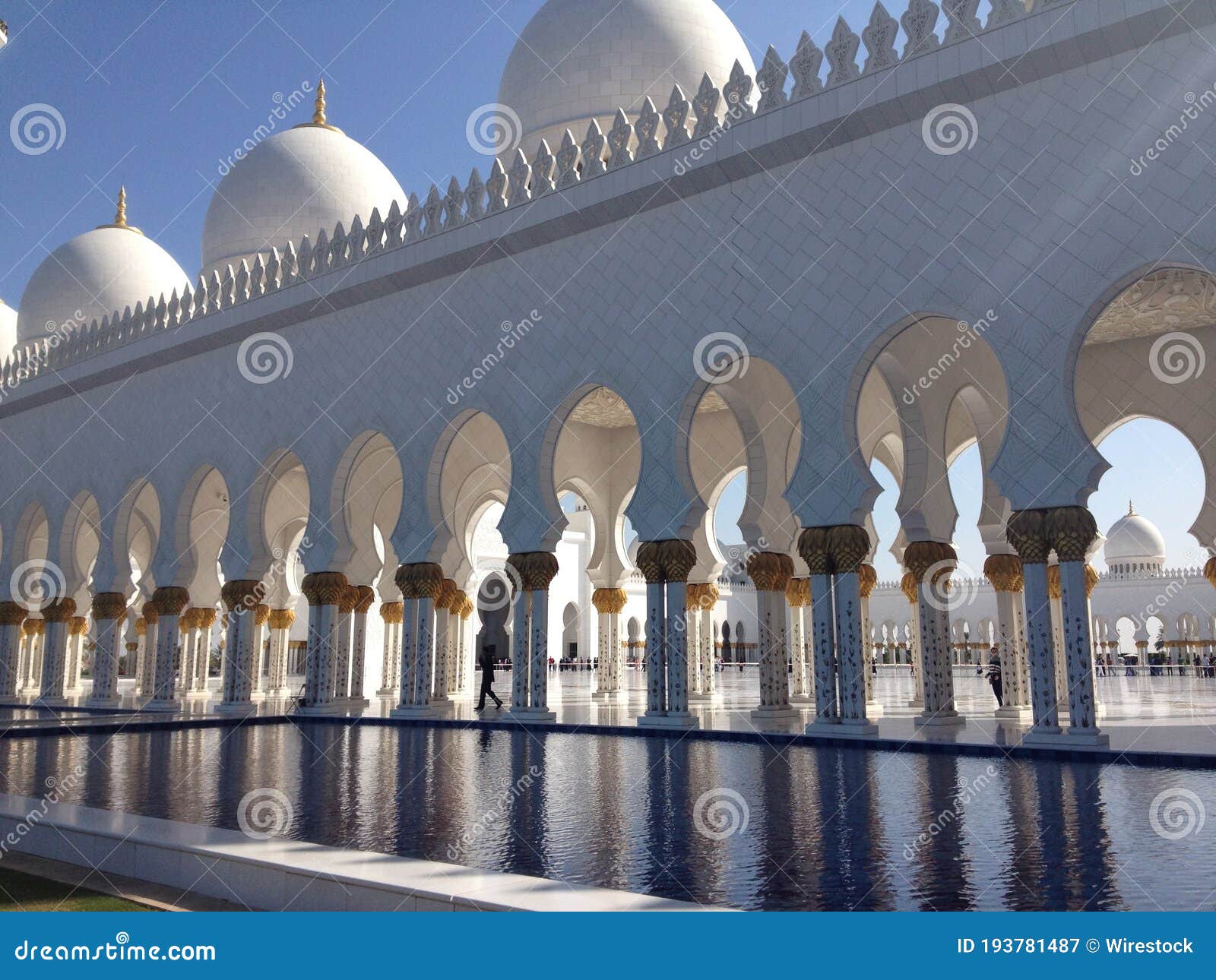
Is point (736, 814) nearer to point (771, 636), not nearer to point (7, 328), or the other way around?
point (771, 636)

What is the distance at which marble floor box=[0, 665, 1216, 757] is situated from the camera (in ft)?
21.5

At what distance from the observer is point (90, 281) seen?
53.9 ft

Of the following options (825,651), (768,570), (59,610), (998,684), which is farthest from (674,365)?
(59,610)

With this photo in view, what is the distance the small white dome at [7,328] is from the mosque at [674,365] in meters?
5.35

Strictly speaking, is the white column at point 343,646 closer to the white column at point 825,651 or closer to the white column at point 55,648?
the white column at point 55,648

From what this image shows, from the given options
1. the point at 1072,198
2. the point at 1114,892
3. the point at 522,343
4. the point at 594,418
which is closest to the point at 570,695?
the point at 594,418

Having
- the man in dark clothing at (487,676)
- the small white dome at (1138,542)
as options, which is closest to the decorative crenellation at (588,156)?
the man in dark clothing at (487,676)

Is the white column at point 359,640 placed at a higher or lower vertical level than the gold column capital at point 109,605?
lower

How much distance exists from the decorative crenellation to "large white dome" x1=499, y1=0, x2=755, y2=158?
66cm

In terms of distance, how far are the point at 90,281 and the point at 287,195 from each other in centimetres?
478

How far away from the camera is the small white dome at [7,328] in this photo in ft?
63.2

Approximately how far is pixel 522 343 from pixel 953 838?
638cm

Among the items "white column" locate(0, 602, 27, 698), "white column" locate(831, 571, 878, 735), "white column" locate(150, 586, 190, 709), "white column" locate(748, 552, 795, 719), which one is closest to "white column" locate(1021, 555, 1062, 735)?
"white column" locate(831, 571, 878, 735)

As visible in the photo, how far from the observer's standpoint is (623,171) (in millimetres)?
8305
